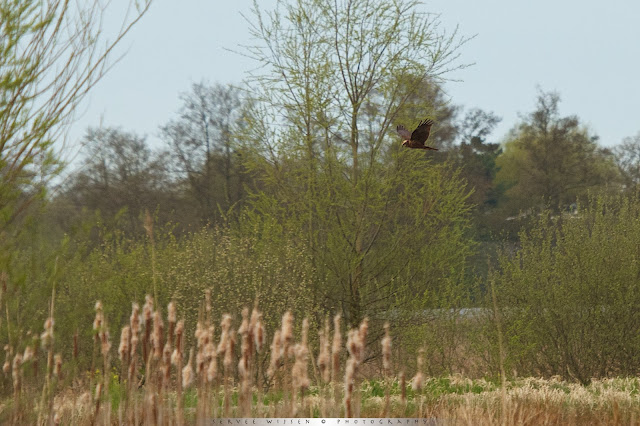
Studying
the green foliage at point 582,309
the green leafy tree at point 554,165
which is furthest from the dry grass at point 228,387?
the green leafy tree at point 554,165

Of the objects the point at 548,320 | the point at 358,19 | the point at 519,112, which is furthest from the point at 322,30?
the point at 519,112

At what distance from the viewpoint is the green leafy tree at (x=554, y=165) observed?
25173mm

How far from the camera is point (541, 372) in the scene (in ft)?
35.0

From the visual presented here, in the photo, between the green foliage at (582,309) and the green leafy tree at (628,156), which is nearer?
the green foliage at (582,309)

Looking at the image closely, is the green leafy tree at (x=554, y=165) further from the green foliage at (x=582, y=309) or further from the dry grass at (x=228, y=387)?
the dry grass at (x=228, y=387)

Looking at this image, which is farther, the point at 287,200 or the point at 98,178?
the point at 98,178

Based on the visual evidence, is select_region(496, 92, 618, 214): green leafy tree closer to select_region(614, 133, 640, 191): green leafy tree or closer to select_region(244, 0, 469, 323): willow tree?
select_region(614, 133, 640, 191): green leafy tree

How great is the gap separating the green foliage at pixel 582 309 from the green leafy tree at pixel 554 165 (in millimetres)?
14513

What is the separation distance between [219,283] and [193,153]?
1223 centimetres

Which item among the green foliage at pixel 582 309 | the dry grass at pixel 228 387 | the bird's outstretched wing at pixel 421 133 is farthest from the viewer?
the green foliage at pixel 582 309

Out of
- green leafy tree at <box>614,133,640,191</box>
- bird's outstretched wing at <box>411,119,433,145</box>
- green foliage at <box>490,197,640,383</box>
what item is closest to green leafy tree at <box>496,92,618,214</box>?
green leafy tree at <box>614,133,640,191</box>

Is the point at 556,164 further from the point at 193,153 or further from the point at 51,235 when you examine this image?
the point at 51,235

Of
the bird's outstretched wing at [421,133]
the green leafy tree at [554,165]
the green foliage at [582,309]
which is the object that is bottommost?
the green foliage at [582,309]

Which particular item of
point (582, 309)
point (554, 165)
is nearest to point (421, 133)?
point (582, 309)
